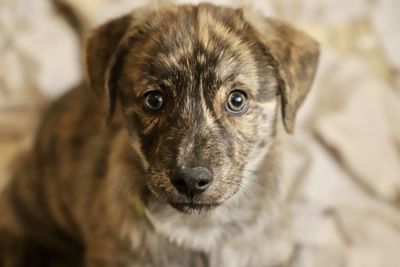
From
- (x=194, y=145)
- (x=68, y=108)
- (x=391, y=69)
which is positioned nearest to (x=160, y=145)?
(x=194, y=145)

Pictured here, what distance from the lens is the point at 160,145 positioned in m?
1.78

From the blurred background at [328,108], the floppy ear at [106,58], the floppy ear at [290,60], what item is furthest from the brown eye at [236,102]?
the blurred background at [328,108]

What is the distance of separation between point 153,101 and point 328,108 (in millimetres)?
1250

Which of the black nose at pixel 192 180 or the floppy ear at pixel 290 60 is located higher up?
the floppy ear at pixel 290 60

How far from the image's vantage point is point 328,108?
287 cm

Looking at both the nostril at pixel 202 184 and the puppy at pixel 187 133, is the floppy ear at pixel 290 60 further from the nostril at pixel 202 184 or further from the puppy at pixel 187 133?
the nostril at pixel 202 184

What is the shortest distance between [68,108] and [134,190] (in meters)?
0.67

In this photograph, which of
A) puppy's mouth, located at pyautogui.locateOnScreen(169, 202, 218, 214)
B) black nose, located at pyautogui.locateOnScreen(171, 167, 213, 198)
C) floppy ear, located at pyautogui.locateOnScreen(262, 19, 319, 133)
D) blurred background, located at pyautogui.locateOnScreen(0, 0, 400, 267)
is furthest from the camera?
blurred background, located at pyautogui.locateOnScreen(0, 0, 400, 267)

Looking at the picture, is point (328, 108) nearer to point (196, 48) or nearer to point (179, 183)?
point (196, 48)

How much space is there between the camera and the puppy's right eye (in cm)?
185

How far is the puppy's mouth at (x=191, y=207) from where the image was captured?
1.75m

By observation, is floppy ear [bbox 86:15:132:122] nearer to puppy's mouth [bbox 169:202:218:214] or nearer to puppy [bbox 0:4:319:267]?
puppy [bbox 0:4:319:267]

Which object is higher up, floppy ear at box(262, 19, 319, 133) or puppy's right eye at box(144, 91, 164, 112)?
floppy ear at box(262, 19, 319, 133)

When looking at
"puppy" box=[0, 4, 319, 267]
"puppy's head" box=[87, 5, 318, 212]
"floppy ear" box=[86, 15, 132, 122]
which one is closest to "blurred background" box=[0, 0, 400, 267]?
"puppy" box=[0, 4, 319, 267]
